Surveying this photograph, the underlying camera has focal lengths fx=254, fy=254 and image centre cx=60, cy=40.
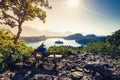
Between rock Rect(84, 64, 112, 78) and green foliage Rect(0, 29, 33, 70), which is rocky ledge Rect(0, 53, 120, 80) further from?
green foliage Rect(0, 29, 33, 70)

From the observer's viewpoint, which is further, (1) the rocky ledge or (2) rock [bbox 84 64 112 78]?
(2) rock [bbox 84 64 112 78]

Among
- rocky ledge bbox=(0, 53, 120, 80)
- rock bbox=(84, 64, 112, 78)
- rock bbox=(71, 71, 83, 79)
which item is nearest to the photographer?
rocky ledge bbox=(0, 53, 120, 80)

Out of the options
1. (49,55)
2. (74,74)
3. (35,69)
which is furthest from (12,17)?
(74,74)

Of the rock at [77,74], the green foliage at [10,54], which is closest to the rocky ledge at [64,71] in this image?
the rock at [77,74]

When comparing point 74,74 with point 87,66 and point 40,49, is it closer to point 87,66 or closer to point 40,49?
point 87,66

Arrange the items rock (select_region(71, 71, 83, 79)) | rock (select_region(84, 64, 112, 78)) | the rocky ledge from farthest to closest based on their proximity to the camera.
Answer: rock (select_region(84, 64, 112, 78)) → rock (select_region(71, 71, 83, 79)) → the rocky ledge

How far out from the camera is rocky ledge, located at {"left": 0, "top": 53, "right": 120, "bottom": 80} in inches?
696

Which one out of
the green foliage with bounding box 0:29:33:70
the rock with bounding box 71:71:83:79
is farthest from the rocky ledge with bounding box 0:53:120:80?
the green foliage with bounding box 0:29:33:70

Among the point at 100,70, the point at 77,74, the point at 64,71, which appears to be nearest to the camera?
the point at 77,74

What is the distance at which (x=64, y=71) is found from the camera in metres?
19.1

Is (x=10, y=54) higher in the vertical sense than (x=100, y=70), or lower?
higher

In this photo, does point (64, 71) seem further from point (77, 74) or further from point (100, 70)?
point (100, 70)

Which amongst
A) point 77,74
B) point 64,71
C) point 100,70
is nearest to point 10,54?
point 64,71

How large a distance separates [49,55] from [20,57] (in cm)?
247
